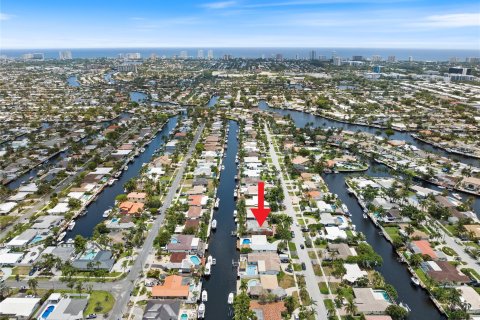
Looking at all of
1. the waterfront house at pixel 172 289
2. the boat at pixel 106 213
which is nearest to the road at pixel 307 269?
the waterfront house at pixel 172 289

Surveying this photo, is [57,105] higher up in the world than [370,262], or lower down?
higher up

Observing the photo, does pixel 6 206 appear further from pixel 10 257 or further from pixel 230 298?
pixel 230 298

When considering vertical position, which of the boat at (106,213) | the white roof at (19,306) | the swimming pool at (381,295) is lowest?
the white roof at (19,306)

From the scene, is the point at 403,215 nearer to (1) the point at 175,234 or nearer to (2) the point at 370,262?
(2) the point at 370,262

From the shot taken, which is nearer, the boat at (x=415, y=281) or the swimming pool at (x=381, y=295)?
the swimming pool at (x=381, y=295)

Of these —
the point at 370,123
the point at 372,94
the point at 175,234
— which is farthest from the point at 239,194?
the point at 372,94

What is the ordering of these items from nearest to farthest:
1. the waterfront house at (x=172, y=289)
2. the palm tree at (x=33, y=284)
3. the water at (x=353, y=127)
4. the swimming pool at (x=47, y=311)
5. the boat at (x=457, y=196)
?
the swimming pool at (x=47, y=311) → the waterfront house at (x=172, y=289) → the palm tree at (x=33, y=284) → the boat at (x=457, y=196) → the water at (x=353, y=127)

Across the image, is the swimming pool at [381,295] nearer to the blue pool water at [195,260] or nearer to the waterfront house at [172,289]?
the waterfront house at [172,289]
